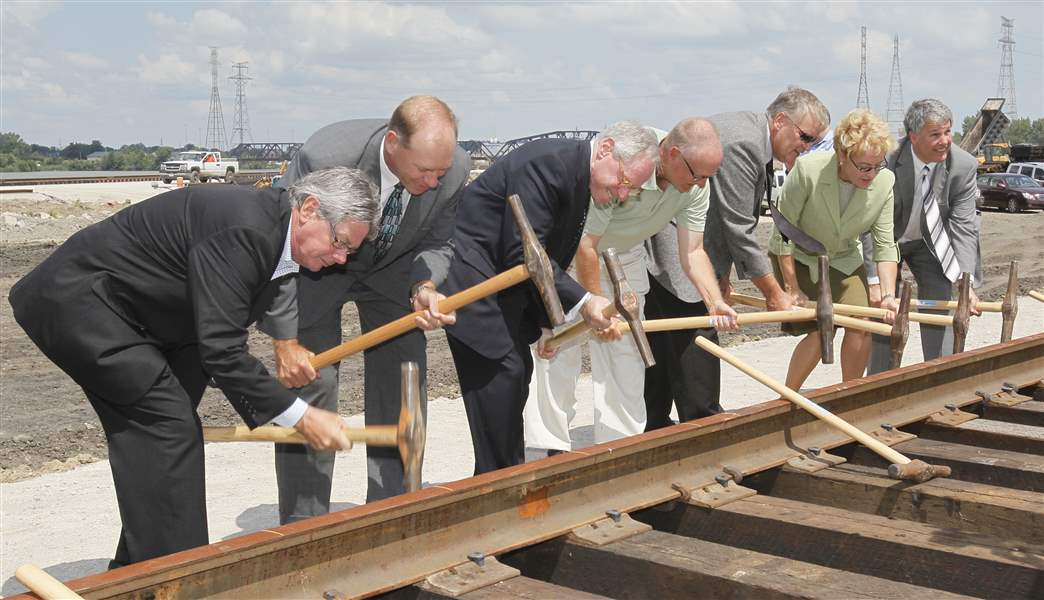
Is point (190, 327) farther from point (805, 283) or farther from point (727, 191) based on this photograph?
point (805, 283)

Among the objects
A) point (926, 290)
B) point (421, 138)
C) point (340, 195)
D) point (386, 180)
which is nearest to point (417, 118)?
point (421, 138)

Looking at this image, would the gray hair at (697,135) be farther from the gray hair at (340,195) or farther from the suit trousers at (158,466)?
the suit trousers at (158,466)

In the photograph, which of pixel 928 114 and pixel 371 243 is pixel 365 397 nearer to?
pixel 371 243

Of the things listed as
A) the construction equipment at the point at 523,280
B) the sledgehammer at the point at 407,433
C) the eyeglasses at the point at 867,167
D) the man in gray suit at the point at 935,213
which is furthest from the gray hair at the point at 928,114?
the sledgehammer at the point at 407,433

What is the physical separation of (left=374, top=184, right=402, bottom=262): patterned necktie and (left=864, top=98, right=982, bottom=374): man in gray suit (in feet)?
10.3

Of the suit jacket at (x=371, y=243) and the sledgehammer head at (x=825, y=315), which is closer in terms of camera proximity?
the suit jacket at (x=371, y=243)

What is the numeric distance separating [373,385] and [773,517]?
221cm

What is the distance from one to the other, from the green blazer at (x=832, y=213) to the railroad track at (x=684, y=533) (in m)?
1.58

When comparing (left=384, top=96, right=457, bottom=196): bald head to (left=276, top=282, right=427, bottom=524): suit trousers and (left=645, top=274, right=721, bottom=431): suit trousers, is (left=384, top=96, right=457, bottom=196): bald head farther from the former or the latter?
(left=645, top=274, right=721, bottom=431): suit trousers

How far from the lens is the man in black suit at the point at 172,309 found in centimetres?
346

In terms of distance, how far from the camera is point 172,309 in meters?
3.64

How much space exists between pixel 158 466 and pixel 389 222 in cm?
155

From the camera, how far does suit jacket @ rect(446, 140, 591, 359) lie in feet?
14.3

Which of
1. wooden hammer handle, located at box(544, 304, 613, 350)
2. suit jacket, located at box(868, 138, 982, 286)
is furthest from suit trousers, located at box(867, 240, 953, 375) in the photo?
wooden hammer handle, located at box(544, 304, 613, 350)
